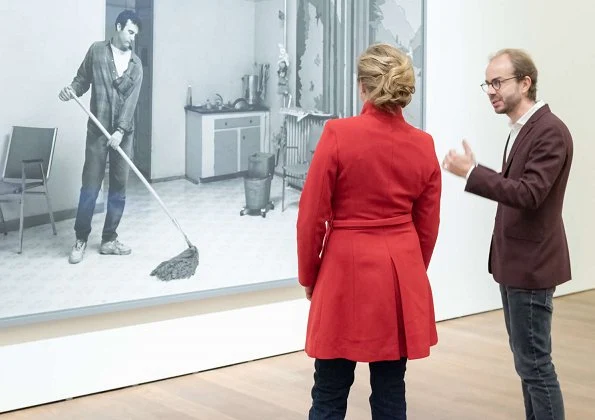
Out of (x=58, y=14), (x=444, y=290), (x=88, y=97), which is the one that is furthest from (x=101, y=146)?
(x=444, y=290)

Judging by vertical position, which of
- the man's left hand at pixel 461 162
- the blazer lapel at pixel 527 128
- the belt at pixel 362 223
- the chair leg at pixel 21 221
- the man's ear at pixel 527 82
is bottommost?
the chair leg at pixel 21 221

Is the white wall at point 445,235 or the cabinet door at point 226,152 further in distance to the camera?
the cabinet door at point 226,152

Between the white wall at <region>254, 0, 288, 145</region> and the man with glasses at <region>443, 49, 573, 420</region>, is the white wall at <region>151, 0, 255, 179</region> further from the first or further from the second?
the man with glasses at <region>443, 49, 573, 420</region>

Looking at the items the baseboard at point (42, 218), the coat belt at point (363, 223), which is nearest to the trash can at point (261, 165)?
the baseboard at point (42, 218)

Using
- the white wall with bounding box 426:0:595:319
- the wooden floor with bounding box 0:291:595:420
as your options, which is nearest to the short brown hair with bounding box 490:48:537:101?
the wooden floor with bounding box 0:291:595:420

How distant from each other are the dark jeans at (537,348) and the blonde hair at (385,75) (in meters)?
0.92

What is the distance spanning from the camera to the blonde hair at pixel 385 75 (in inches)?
113

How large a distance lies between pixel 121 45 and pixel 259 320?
70.9 inches

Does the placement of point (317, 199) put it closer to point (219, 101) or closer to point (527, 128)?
point (527, 128)

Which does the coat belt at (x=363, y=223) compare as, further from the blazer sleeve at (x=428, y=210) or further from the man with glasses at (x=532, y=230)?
the man with glasses at (x=532, y=230)

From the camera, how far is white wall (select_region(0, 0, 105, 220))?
418 cm

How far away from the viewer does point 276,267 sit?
550 centimetres

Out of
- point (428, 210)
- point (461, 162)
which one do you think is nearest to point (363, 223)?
point (428, 210)

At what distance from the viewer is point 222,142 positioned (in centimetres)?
520
